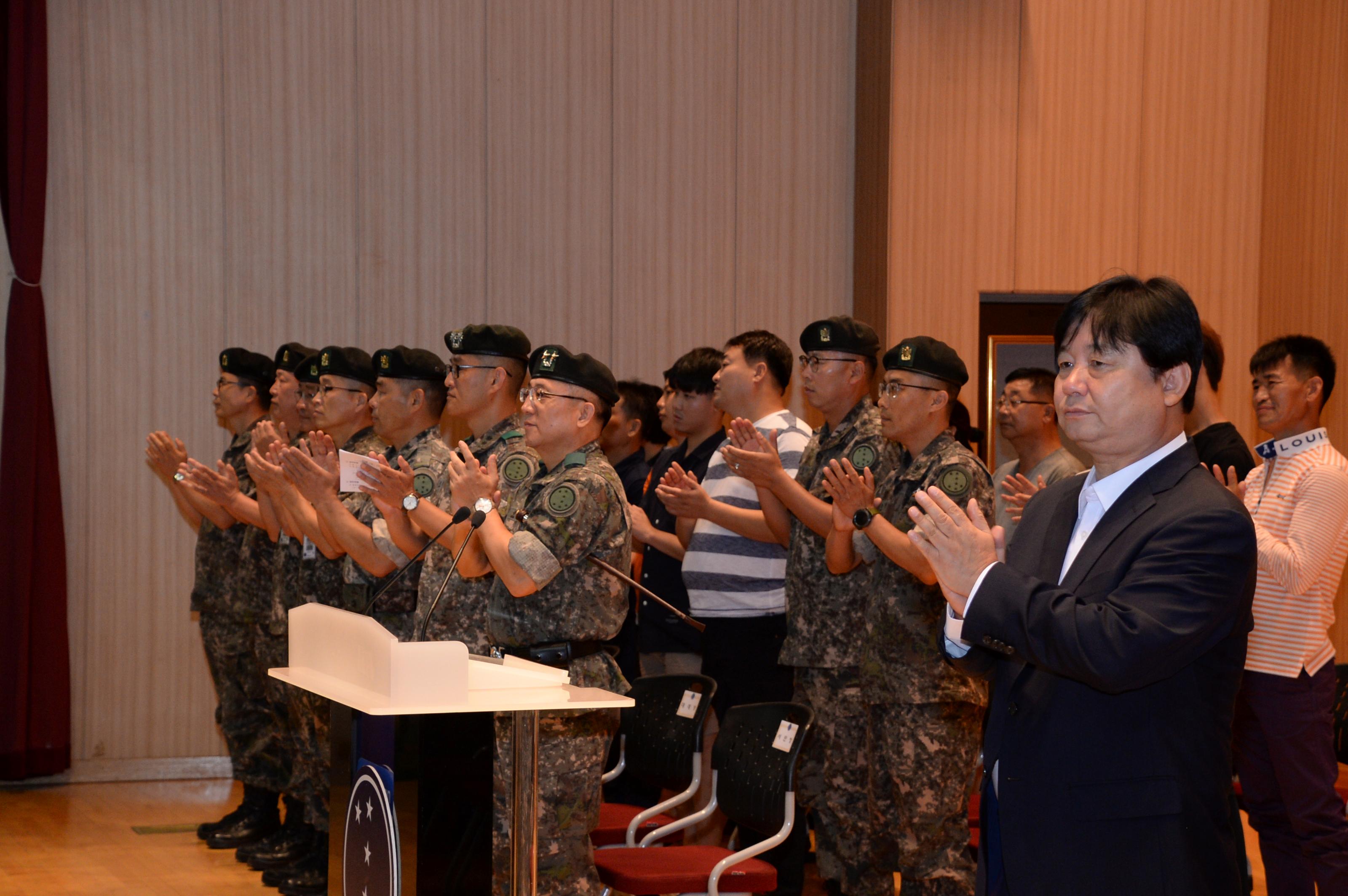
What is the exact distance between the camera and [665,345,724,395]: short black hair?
4.85 metres

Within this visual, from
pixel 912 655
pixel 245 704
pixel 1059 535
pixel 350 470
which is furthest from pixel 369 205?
pixel 1059 535

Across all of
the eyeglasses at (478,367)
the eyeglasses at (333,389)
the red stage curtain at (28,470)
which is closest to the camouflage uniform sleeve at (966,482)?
the eyeglasses at (478,367)

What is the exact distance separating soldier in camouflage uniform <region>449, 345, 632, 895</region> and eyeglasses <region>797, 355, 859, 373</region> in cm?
83

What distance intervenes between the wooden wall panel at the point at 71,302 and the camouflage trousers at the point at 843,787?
11.9 ft

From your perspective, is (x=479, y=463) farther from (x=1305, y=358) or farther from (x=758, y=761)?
(x=1305, y=358)

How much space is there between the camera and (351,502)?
4164 mm

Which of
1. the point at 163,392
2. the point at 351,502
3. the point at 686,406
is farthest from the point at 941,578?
the point at 163,392

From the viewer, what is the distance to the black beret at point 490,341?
3973 mm

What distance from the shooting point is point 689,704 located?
3.54 m

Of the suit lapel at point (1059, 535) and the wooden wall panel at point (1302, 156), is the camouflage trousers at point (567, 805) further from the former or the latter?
the wooden wall panel at point (1302, 156)

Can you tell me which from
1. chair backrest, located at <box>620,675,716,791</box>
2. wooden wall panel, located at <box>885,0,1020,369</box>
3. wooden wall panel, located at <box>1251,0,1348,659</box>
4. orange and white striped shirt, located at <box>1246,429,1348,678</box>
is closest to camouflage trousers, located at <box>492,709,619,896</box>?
chair backrest, located at <box>620,675,716,791</box>

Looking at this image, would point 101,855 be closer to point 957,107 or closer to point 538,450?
point 538,450

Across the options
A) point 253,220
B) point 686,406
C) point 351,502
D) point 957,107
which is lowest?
point 351,502

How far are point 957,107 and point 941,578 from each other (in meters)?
4.59
